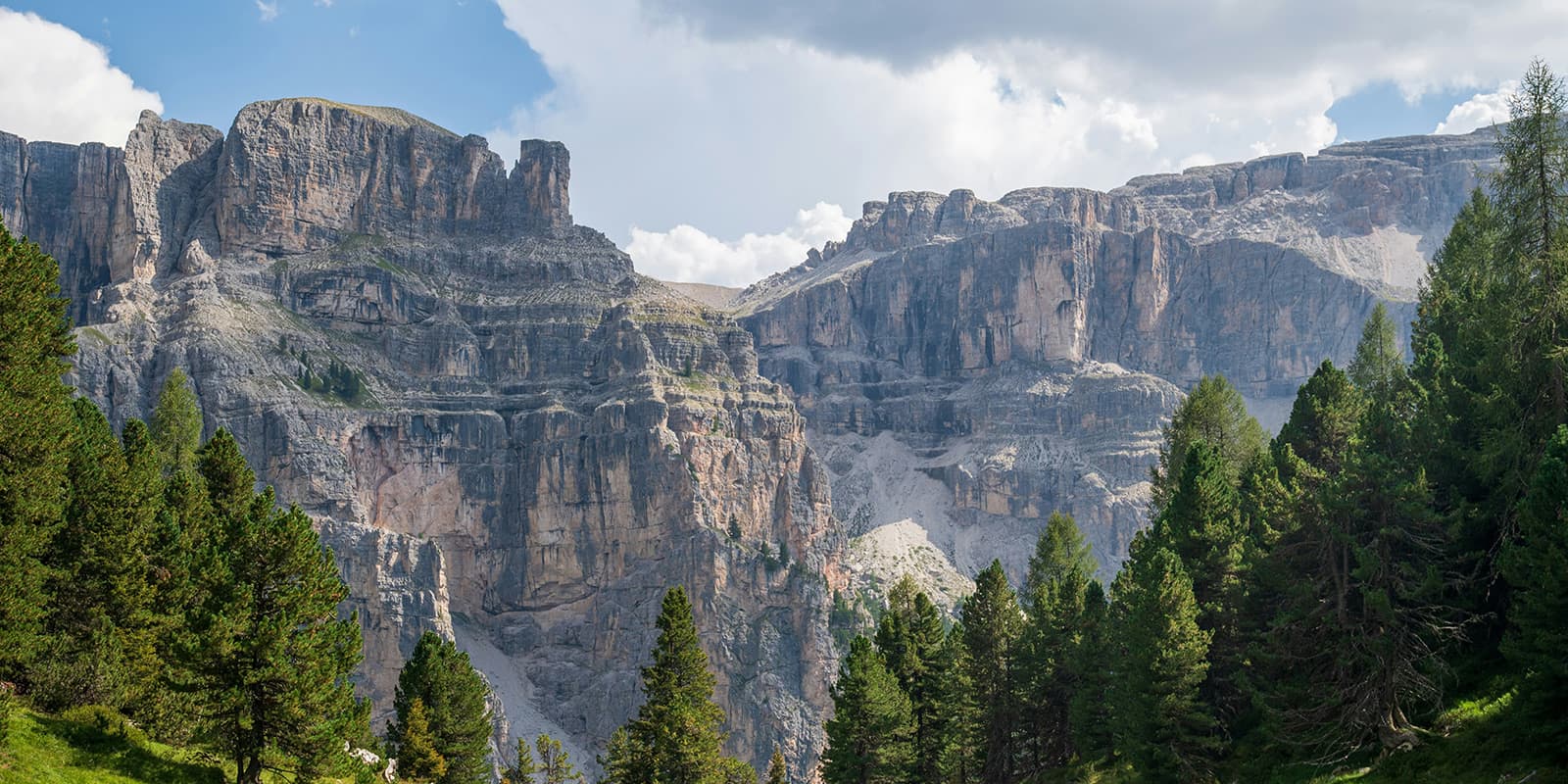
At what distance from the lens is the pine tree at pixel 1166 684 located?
188ft

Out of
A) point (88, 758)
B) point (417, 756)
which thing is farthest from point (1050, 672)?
point (88, 758)

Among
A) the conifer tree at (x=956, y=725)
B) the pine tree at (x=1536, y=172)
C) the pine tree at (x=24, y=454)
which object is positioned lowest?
the conifer tree at (x=956, y=725)

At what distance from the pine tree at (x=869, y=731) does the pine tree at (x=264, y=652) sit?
34129 mm

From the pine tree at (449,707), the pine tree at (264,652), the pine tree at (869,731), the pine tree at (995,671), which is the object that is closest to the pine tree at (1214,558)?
the pine tree at (995,671)

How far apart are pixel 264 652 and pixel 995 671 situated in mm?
50037

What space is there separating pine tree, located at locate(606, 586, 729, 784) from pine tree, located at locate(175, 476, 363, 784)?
75.6 ft

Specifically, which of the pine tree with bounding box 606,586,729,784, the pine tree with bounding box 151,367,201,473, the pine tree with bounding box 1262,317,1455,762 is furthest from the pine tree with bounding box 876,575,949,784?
the pine tree with bounding box 151,367,201,473

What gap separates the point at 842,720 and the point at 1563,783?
44.2 meters

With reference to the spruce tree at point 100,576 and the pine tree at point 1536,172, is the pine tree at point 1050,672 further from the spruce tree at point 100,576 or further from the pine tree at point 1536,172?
the spruce tree at point 100,576

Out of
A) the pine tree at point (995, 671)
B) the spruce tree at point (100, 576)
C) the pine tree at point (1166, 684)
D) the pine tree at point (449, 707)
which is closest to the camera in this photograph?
the spruce tree at point (100, 576)

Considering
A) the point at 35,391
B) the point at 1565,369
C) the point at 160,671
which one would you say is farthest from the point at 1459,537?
the point at 35,391

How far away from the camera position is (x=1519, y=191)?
163ft

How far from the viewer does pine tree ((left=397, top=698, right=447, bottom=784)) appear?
70500 millimetres

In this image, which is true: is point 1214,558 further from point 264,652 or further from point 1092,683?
point 264,652
